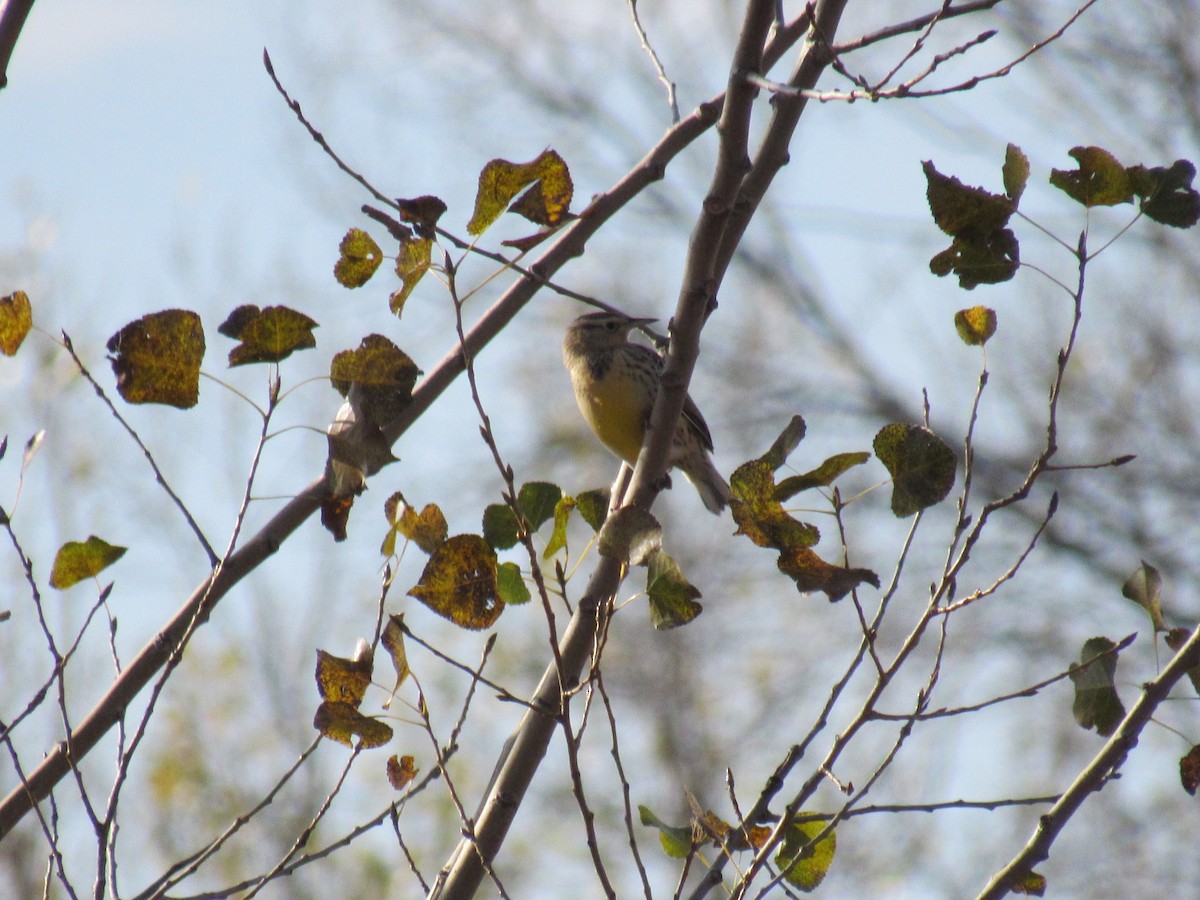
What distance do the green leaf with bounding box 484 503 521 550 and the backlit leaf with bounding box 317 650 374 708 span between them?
0.29 meters

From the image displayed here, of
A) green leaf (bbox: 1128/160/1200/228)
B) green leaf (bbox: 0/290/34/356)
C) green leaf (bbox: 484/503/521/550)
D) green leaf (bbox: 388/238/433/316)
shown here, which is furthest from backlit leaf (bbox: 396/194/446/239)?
green leaf (bbox: 1128/160/1200/228)

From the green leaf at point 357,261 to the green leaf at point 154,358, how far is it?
27cm

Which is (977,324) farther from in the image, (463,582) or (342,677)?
(342,677)

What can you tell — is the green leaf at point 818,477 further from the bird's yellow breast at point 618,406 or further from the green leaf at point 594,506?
the bird's yellow breast at point 618,406

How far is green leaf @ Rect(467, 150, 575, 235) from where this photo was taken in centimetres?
228

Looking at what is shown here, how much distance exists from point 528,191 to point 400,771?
1106mm

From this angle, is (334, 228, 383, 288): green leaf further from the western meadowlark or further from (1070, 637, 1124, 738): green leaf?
the western meadowlark

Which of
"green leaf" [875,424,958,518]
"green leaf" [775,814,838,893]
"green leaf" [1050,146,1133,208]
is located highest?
"green leaf" [1050,146,1133,208]

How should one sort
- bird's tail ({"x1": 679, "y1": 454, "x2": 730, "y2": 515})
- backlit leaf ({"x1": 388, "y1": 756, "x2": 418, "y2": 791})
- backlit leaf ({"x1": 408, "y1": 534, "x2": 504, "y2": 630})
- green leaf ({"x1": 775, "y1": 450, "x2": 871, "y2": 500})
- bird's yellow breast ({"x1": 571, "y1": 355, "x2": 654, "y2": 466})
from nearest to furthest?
green leaf ({"x1": 775, "y1": 450, "x2": 871, "y2": 500}) → backlit leaf ({"x1": 408, "y1": 534, "x2": 504, "y2": 630}) → backlit leaf ({"x1": 388, "y1": 756, "x2": 418, "y2": 791}) → bird's yellow breast ({"x1": 571, "y1": 355, "x2": 654, "y2": 466}) → bird's tail ({"x1": 679, "y1": 454, "x2": 730, "y2": 515})

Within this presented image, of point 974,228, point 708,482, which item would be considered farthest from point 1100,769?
point 708,482

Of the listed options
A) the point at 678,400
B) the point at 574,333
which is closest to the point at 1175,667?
the point at 678,400

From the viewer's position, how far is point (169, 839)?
622 inches

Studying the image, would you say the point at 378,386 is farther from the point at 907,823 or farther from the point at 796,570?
the point at 907,823

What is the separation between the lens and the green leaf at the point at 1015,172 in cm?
222
